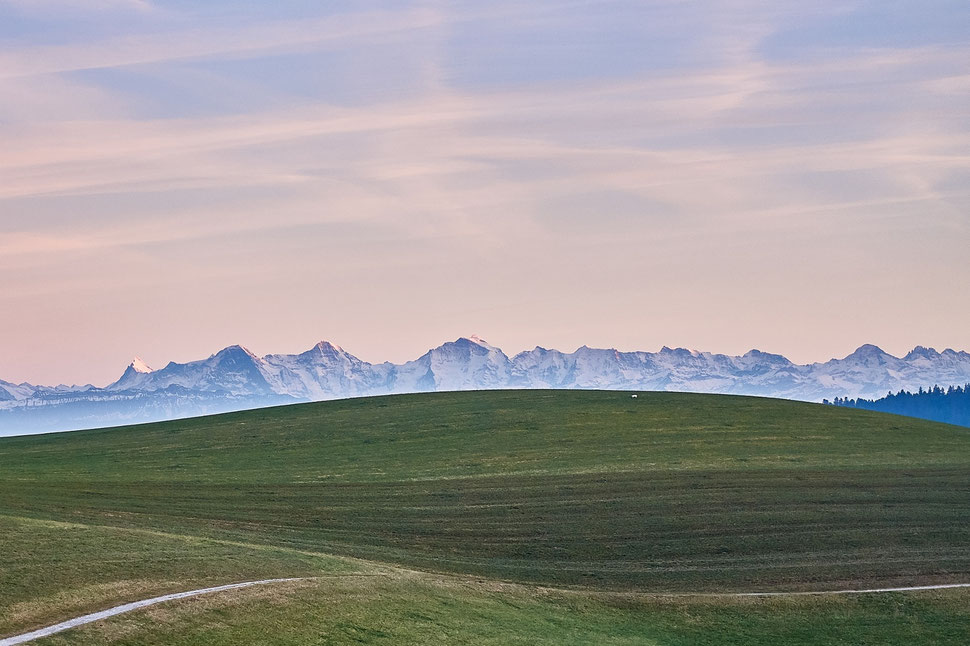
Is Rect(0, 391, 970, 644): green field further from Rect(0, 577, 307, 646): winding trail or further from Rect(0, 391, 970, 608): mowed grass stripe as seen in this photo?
Rect(0, 577, 307, 646): winding trail

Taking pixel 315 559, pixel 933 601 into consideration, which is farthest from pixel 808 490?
pixel 315 559

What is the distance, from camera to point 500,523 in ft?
178

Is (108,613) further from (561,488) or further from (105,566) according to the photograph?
(561,488)

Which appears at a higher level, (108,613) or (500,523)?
(108,613)

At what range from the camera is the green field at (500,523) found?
30875 millimetres

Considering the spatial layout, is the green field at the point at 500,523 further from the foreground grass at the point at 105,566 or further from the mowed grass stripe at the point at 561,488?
the mowed grass stripe at the point at 561,488

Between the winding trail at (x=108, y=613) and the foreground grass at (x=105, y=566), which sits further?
the foreground grass at (x=105, y=566)

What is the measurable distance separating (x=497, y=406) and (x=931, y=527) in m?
47.8

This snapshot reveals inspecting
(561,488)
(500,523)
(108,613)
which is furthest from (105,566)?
(561,488)

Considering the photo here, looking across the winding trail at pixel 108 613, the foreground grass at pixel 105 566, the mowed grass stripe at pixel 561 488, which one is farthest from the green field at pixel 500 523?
the winding trail at pixel 108 613

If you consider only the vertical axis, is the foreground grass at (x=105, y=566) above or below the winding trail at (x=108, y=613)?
above

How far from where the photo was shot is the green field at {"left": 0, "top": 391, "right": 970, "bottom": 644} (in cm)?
3088

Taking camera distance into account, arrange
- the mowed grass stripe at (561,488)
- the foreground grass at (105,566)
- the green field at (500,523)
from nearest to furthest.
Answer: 1. the foreground grass at (105,566)
2. the green field at (500,523)
3. the mowed grass stripe at (561,488)

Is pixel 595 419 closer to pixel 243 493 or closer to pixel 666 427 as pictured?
pixel 666 427
